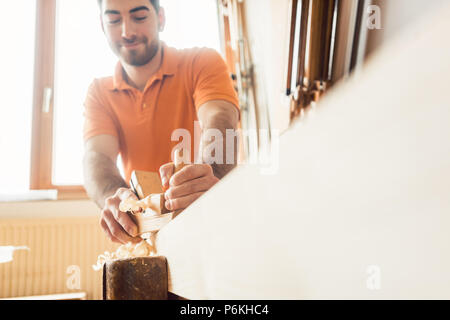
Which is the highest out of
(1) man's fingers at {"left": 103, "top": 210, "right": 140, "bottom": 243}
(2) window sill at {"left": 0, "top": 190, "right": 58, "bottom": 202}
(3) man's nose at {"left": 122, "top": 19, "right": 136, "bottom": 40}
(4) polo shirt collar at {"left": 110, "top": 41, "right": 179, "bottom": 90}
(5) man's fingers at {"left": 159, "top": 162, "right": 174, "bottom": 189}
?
(3) man's nose at {"left": 122, "top": 19, "right": 136, "bottom": 40}

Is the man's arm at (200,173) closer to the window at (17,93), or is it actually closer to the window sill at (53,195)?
the window sill at (53,195)

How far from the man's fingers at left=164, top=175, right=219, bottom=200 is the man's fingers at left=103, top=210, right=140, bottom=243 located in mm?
150

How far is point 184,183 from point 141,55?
110 centimetres

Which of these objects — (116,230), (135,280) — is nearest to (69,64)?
(116,230)

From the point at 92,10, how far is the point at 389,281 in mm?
2792

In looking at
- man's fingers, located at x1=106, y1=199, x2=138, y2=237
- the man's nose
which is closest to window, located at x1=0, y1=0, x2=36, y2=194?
the man's nose

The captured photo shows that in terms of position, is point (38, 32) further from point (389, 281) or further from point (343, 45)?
point (389, 281)

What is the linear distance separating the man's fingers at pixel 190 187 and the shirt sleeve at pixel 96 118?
2.81 feet

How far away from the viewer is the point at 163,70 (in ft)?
4.97

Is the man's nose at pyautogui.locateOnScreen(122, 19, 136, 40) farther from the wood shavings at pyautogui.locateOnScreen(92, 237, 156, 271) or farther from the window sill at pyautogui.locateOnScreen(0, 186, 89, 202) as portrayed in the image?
the window sill at pyautogui.locateOnScreen(0, 186, 89, 202)

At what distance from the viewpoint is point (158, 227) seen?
0.52 meters

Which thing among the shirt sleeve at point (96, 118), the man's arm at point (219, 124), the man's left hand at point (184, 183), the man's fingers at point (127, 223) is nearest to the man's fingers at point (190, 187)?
the man's left hand at point (184, 183)

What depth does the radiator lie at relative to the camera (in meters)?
2.19

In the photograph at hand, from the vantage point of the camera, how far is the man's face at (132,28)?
1.48m
